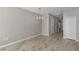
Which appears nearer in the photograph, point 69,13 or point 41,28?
point 69,13

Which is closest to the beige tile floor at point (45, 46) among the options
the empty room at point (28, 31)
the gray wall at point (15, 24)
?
the empty room at point (28, 31)

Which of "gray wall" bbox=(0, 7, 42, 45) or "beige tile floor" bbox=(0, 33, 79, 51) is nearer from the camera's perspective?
"beige tile floor" bbox=(0, 33, 79, 51)

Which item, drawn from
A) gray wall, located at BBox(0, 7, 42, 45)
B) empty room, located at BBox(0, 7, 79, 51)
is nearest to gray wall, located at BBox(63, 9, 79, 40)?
empty room, located at BBox(0, 7, 79, 51)

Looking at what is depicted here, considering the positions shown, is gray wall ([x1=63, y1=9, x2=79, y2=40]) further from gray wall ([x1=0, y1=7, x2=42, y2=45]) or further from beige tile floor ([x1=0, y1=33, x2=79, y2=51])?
gray wall ([x1=0, y1=7, x2=42, y2=45])

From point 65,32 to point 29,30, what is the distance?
2.76 metres

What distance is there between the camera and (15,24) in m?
4.94

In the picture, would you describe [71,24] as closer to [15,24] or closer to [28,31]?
[28,31]

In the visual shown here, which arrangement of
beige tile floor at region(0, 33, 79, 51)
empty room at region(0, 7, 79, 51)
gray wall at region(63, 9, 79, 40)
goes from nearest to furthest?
beige tile floor at region(0, 33, 79, 51), empty room at region(0, 7, 79, 51), gray wall at region(63, 9, 79, 40)

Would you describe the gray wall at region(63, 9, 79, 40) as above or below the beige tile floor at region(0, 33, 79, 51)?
above

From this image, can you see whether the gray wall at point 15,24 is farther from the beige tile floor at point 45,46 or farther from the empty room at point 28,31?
the beige tile floor at point 45,46

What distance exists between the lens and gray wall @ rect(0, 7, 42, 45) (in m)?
4.07
